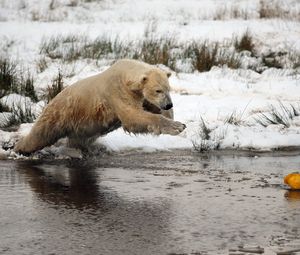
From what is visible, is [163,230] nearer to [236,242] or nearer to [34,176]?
[236,242]

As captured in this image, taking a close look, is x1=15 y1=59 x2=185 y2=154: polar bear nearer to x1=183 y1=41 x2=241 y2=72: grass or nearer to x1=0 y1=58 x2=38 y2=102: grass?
x1=0 y1=58 x2=38 y2=102: grass

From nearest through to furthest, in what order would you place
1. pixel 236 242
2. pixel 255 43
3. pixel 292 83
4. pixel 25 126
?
pixel 236 242 < pixel 25 126 < pixel 292 83 < pixel 255 43

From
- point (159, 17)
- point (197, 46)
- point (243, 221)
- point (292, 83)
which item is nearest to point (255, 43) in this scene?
point (197, 46)

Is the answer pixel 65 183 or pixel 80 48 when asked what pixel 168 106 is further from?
pixel 80 48

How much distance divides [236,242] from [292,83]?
349 inches

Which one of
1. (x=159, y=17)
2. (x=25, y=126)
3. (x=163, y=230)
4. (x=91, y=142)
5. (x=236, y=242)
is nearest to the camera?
(x=236, y=242)

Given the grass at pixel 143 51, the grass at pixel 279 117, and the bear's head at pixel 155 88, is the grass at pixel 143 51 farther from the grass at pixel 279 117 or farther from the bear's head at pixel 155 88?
the bear's head at pixel 155 88

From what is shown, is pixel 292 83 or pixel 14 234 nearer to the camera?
pixel 14 234

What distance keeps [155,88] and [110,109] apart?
30.4 inches

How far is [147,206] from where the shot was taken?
554cm

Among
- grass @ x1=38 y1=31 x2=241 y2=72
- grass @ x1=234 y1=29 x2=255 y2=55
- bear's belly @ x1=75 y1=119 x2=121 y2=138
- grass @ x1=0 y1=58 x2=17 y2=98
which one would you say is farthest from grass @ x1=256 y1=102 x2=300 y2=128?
grass @ x1=234 y1=29 x2=255 y2=55

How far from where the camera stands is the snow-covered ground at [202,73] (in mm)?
9148

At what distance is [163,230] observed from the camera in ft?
15.6

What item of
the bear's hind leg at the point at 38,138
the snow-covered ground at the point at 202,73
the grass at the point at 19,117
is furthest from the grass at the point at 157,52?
the bear's hind leg at the point at 38,138
